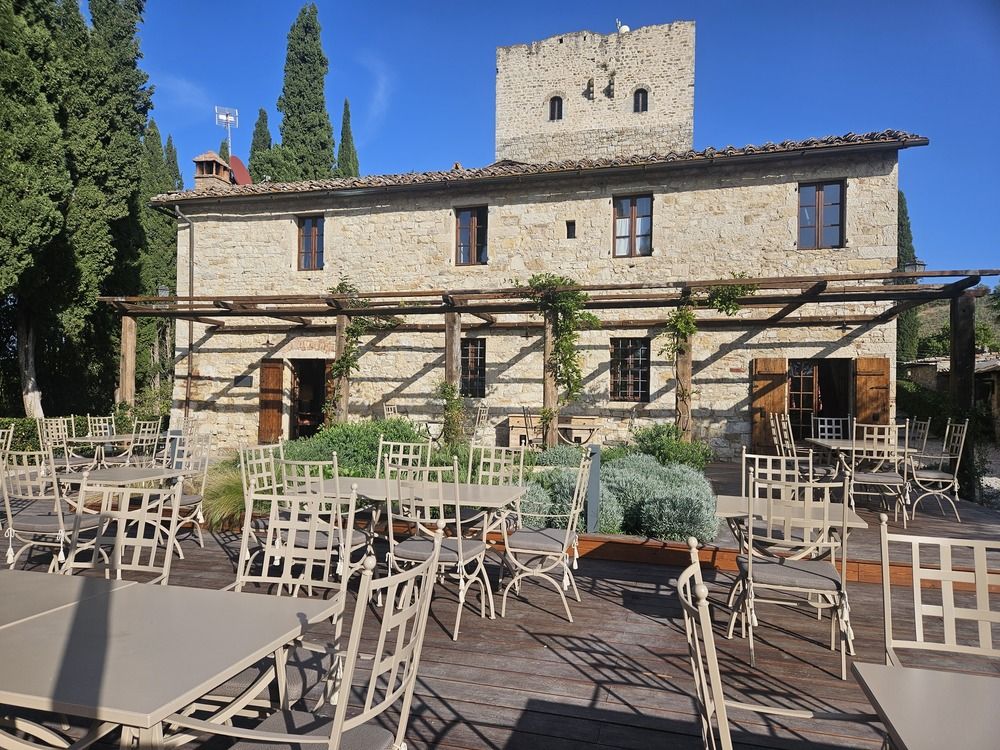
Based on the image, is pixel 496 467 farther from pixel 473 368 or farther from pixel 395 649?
pixel 473 368

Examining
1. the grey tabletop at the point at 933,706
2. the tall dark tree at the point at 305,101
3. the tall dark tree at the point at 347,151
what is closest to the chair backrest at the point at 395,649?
the grey tabletop at the point at 933,706

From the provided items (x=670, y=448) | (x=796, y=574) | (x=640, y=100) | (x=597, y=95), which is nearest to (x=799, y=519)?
(x=796, y=574)

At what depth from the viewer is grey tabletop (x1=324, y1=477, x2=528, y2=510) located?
3.92m

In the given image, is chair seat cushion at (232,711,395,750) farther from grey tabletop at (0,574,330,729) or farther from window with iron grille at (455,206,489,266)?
window with iron grille at (455,206,489,266)

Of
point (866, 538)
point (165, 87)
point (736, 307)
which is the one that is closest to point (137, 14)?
point (165, 87)

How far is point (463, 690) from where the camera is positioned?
9.04 feet

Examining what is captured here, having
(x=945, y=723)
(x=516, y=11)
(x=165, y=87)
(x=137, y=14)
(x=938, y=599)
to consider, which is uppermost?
(x=516, y=11)

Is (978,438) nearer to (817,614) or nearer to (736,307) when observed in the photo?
(736,307)

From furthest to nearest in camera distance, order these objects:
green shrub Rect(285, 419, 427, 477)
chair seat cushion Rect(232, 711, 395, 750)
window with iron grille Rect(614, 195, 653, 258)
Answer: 1. window with iron grille Rect(614, 195, 653, 258)
2. green shrub Rect(285, 419, 427, 477)
3. chair seat cushion Rect(232, 711, 395, 750)

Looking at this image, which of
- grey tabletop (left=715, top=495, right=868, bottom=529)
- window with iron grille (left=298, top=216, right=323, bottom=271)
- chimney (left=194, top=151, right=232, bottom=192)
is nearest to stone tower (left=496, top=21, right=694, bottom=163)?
window with iron grille (left=298, top=216, right=323, bottom=271)

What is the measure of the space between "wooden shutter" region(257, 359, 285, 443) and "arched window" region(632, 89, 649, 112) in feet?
43.2

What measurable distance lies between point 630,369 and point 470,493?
293 inches

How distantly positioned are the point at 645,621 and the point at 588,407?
25.0ft

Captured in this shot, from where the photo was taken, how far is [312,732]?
1723mm
